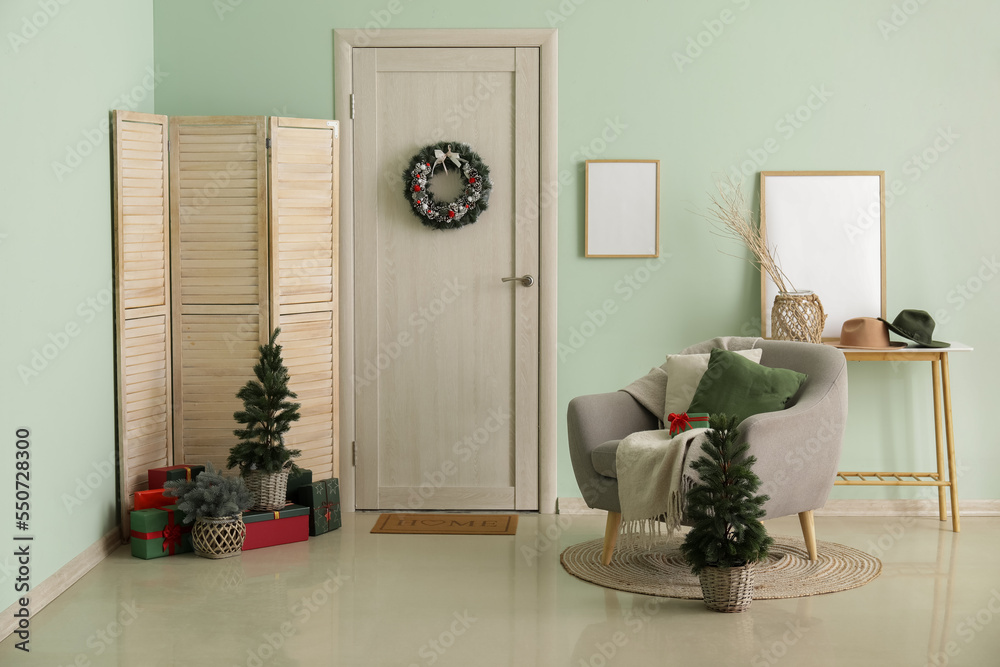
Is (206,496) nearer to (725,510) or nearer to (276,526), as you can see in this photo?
(276,526)

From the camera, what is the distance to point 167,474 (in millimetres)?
3643

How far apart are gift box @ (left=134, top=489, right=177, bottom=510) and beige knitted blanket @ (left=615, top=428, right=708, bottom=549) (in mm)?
1788

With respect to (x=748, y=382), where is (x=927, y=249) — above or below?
above

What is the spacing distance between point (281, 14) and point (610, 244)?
1.85 meters

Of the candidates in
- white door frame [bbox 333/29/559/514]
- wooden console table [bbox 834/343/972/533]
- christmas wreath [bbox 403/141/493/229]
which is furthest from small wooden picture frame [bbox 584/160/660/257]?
wooden console table [bbox 834/343/972/533]

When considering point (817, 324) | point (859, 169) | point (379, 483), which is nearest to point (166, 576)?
point (379, 483)

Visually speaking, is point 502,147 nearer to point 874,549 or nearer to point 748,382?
point 748,382

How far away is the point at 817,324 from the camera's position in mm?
3848

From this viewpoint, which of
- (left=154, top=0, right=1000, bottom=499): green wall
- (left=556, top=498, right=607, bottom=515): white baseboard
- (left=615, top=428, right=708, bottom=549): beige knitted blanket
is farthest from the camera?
(left=556, top=498, right=607, bottom=515): white baseboard

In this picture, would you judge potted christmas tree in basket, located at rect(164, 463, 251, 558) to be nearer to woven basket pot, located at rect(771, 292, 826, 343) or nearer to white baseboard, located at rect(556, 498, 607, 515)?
white baseboard, located at rect(556, 498, 607, 515)

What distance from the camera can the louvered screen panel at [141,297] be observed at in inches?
142

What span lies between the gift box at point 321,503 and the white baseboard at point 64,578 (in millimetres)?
750

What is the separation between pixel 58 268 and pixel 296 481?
1311 millimetres

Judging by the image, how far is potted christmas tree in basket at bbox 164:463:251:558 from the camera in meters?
3.44
